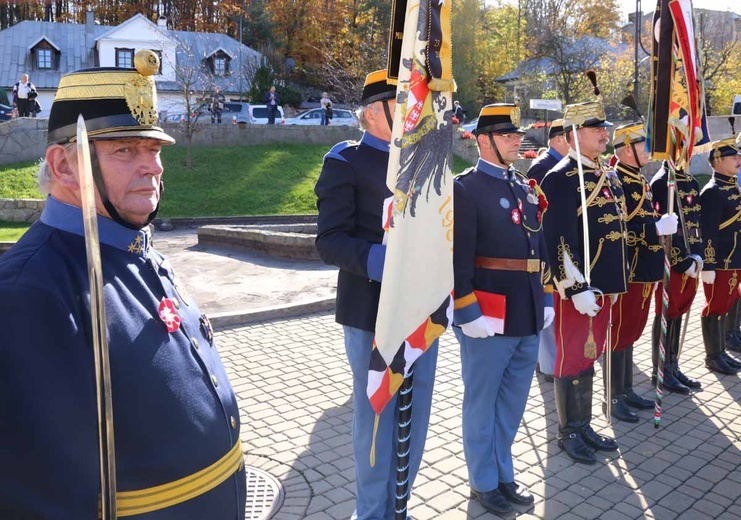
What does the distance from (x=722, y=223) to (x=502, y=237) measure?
13.3 ft

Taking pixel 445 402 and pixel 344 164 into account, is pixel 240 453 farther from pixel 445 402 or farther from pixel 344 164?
pixel 445 402

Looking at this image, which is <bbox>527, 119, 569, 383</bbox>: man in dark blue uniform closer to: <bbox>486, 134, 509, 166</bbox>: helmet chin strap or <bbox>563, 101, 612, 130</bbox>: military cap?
<bbox>563, 101, 612, 130</bbox>: military cap

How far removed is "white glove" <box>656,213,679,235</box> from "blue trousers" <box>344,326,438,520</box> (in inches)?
120

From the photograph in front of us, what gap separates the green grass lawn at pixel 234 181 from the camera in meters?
20.6

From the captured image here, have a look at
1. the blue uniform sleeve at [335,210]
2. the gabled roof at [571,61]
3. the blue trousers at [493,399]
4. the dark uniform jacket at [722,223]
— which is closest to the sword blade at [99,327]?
the blue uniform sleeve at [335,210]

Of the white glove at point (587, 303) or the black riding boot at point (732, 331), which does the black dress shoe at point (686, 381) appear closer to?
the black riding boot at point (732, 331)

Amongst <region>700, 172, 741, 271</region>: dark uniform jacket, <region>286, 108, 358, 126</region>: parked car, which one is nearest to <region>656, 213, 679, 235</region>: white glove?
<region>700, 172, 741, 271</region>: dark uniform jacket

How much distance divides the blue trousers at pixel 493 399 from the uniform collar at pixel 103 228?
2.52m

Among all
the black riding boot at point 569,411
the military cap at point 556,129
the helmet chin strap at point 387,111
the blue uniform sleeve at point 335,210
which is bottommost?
the black riding boot at point 569,411

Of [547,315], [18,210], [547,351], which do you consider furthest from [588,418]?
[18,210]

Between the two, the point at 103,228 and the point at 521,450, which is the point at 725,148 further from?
the point at 103,228

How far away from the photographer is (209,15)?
53500 millimetres

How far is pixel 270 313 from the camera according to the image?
28.7 feet

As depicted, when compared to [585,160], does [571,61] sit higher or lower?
higher
